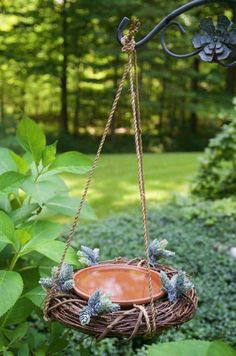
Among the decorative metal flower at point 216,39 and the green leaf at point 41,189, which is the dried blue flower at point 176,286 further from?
the decorative metal flower at point 216,39

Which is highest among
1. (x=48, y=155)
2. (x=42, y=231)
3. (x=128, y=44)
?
(x=128, y=44)

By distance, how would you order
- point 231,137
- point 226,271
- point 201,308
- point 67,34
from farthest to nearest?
point 67,34
point 231,137
point 226,271
point 201,308

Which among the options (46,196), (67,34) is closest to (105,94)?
(67,34)

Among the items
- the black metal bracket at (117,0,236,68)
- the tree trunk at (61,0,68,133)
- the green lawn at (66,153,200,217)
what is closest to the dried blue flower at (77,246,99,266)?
the black metal bracket at (117,0,236,68)

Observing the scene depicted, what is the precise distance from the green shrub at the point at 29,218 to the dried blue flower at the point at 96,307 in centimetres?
38

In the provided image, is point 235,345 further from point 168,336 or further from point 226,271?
point 226,271

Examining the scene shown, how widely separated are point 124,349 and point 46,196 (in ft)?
5.06

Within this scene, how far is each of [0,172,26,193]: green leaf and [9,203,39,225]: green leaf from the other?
207 millimetres

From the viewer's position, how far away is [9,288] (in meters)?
1.71

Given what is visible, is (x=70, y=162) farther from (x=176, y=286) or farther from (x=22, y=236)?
(x=176, y=286)

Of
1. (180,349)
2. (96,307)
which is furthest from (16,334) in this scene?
(180,349)

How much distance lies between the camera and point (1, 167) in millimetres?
2137

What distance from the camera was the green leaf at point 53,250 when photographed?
1792 millimetres

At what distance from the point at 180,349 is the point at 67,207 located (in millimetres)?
894
